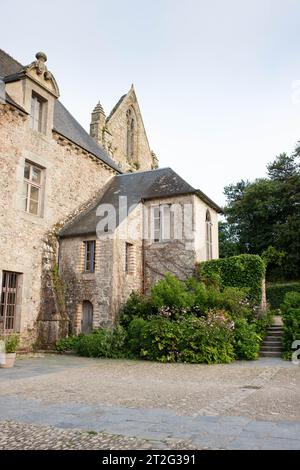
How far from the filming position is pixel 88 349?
11.1 m

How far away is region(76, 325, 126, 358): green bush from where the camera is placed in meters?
11.0

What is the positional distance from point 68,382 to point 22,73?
10.4 m

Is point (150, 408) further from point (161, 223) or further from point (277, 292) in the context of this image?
point (277, 292)

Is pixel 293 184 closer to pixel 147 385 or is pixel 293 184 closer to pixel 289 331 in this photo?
pixel 289 331

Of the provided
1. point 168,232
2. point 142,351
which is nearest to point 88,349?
point 142,351

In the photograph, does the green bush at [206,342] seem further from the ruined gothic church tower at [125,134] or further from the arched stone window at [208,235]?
the ruined gothic church tower at [125,134]

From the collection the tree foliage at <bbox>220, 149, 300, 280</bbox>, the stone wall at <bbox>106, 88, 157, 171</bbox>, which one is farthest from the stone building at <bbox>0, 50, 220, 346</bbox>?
the tree foliage at <bbox>220, 149, 300, 280</bbox>

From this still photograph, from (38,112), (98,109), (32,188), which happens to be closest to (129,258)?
(32,188)

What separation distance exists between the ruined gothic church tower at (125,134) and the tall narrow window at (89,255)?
9.38 m

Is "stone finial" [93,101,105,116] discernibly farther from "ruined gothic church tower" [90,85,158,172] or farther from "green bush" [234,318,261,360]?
"green bush" [234,318,261,360]

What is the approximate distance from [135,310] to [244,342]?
3.81 meters

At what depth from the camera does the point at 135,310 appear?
1258 cm

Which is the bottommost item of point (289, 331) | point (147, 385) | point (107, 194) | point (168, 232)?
point (147, 385)

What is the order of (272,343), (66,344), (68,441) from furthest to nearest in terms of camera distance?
(66,344) < (272,343) < (68,441)
